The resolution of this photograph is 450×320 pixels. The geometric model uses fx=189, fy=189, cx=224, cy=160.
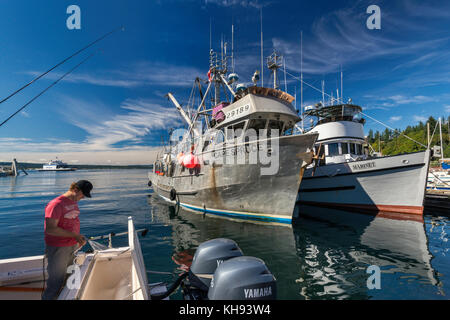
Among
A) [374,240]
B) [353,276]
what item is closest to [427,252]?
[374,240]

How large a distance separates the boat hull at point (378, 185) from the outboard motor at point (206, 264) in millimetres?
11916

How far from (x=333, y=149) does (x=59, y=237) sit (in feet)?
56.7

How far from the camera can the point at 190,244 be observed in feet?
24.6

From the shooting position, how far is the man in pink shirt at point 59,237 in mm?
2883

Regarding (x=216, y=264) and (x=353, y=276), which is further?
(x=353, y=276)

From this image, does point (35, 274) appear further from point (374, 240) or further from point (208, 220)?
point (374, 240)

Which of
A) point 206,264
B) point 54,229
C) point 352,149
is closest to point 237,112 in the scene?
point 206,264

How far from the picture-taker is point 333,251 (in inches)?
254

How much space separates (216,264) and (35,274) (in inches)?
127

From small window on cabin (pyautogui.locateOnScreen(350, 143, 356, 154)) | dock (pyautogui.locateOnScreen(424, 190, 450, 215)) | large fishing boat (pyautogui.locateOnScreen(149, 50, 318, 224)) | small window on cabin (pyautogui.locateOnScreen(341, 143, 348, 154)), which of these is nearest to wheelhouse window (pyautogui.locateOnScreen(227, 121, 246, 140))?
large fishing boat (pyautogui.locateOnScreen(149, 50, 318, 224))

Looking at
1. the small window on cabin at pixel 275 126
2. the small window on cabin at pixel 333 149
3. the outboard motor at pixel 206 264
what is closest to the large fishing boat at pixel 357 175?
the small window on cabin at pixel 333 149

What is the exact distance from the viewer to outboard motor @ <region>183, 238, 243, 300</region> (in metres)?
3.54

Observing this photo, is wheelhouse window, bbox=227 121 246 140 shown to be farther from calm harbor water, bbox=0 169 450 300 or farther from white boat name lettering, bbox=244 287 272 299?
white boat name lettering, bbox=244 287 272 299

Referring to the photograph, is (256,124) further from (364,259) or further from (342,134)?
(342,134)
